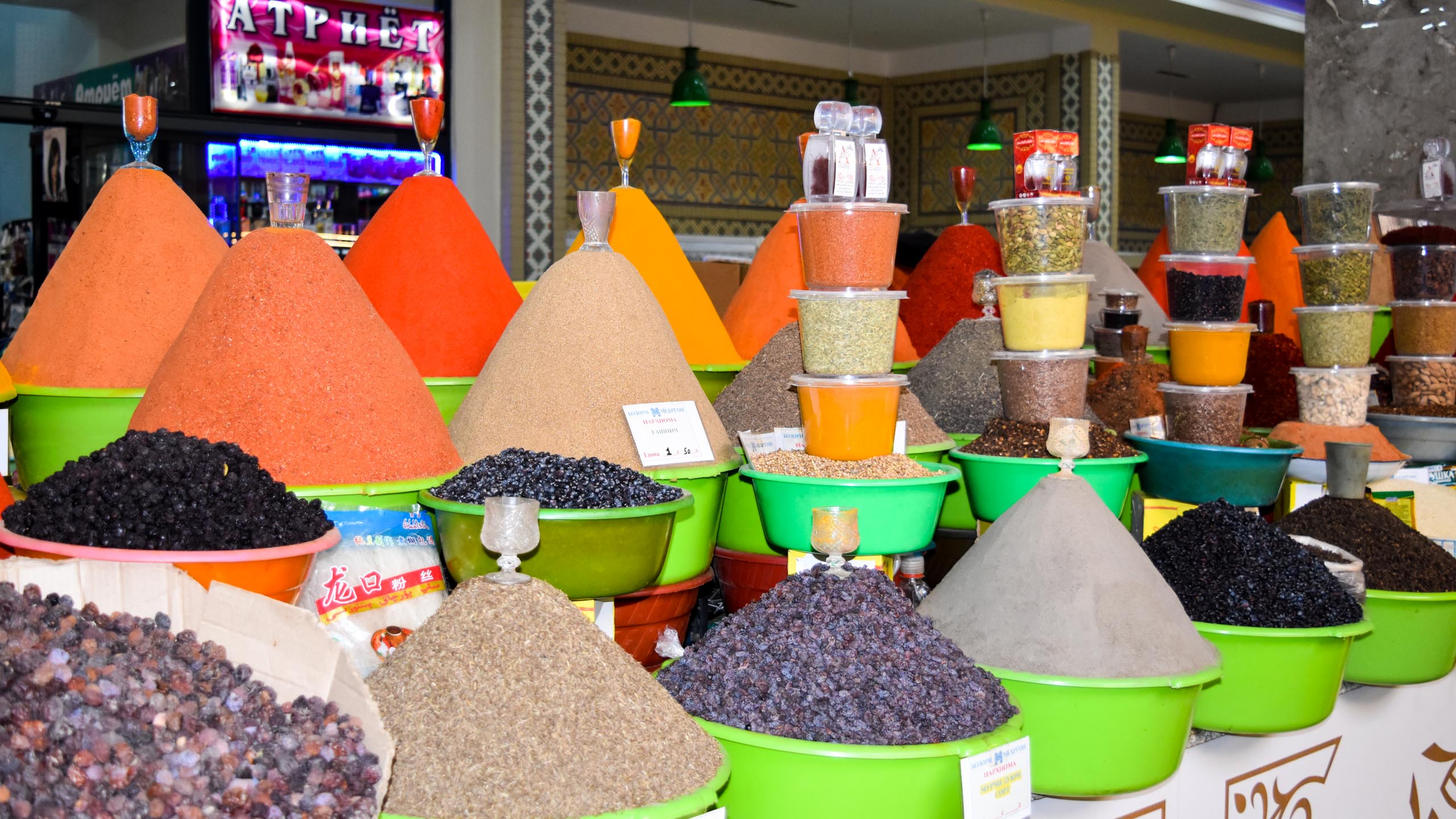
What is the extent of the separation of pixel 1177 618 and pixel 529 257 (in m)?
4.85

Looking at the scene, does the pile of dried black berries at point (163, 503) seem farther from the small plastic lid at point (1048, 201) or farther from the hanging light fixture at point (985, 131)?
the hanging light fixture at point (985, 131)

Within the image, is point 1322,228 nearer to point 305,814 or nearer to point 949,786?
point 949,786

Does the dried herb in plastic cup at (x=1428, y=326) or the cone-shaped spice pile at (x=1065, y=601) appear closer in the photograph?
the cone-shaped spice pile at (x=1065, y=601)

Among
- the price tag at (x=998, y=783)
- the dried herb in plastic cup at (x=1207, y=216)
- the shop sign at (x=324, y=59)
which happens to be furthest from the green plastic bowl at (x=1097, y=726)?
the shop sign at (x=324, y=59)

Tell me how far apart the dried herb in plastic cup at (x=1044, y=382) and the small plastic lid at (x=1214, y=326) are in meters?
0.34

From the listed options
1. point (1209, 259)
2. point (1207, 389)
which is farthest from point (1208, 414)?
point (1209, 259)

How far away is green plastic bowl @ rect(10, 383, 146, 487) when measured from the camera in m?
1.45

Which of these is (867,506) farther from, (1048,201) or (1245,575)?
(1048,201)

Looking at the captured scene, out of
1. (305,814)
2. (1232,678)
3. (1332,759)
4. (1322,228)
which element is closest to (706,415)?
(1232,678)

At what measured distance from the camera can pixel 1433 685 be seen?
1961 mm

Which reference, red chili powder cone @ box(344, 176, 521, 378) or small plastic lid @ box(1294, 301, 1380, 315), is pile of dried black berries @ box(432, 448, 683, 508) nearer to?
red chili powder cone @ box(344, 176, 521, 378)

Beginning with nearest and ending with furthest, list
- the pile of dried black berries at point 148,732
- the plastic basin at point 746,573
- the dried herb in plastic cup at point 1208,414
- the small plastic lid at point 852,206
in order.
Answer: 1. the pile of dried black berries at point 148,732
2. the small plastic lid at point 852,206
3. the plastic basin at point 746,573
4. the dried herb in plastic cup at point 1208,414

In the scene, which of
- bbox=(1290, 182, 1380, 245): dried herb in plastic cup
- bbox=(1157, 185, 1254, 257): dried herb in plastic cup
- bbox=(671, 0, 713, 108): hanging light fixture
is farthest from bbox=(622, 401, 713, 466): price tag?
bbox=(671, 0, 713, 108): hanging light fixture

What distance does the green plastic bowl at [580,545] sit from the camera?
1233mm
